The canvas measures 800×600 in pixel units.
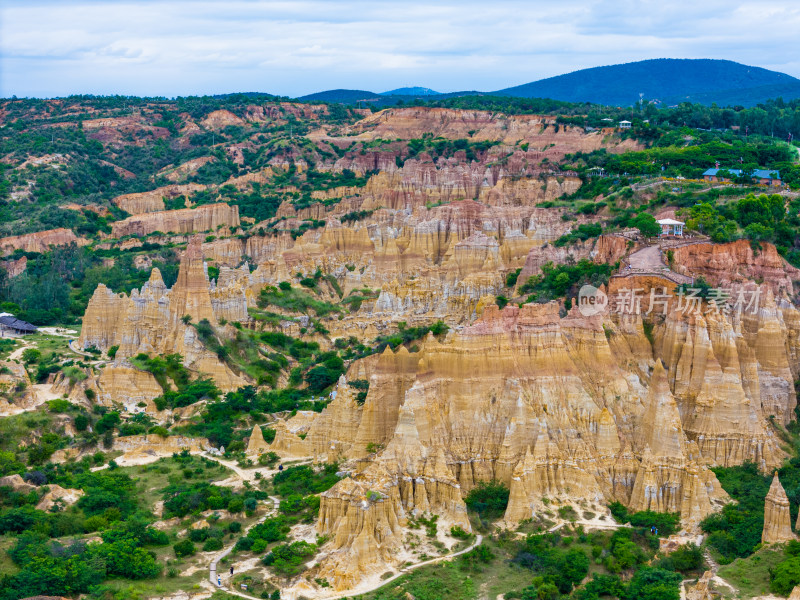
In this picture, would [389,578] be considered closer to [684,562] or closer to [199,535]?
[199,535]

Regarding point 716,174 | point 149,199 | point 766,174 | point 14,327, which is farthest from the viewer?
point 149,199

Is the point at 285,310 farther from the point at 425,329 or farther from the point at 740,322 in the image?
the point at 740,322

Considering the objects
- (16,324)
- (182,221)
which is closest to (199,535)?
(16,324)

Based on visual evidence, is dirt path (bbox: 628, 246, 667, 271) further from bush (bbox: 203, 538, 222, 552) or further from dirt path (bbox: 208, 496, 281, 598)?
bush (bbox: 203, 538, 222, 552)

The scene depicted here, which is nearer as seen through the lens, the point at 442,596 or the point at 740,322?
the point at 442,596

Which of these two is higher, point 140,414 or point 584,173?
point 584,173

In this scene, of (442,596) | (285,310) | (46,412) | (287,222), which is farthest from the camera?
(287,222)

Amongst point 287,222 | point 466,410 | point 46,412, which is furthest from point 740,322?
point 287,222
